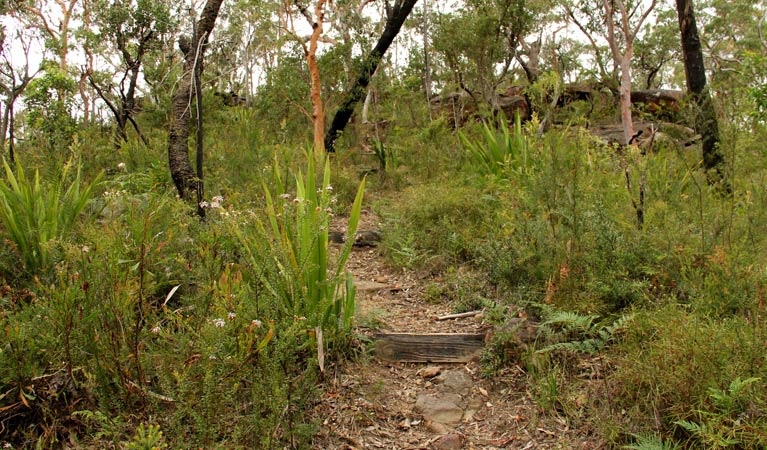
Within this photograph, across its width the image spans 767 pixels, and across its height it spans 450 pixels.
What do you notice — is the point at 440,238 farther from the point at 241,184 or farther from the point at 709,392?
the point at 709,392

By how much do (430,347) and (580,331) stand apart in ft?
2.83

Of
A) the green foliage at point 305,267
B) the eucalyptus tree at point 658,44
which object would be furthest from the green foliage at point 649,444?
the eucalyptus tree at point 658,44

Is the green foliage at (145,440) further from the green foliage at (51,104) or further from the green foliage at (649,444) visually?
the green foliage at (51,104)

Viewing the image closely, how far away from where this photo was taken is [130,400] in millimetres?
2445

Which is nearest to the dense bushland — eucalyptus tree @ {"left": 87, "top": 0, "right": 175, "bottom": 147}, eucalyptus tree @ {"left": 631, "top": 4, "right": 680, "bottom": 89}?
eucalyptus tree @ {"left": 87, "top": 0, "right": 175, "bottom": 147}

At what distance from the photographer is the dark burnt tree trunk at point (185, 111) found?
18.5 ft

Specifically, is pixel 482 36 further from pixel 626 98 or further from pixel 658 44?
pixel 658 44

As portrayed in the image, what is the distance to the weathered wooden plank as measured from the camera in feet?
10.9

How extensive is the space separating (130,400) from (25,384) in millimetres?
460

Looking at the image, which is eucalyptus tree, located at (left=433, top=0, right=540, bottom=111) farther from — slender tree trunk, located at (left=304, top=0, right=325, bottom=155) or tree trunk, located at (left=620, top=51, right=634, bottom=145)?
slender tree trunk, located at (left=304, top=0, right=325, bottom=155)

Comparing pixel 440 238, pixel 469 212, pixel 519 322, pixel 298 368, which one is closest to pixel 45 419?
pixel 298 368

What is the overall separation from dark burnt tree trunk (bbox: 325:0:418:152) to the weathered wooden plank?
7.24m

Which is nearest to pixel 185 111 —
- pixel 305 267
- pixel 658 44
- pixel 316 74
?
pixel 305 267

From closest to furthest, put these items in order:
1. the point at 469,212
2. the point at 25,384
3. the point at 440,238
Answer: the point at 25,384, the point at 440,238, the point at 469,212
